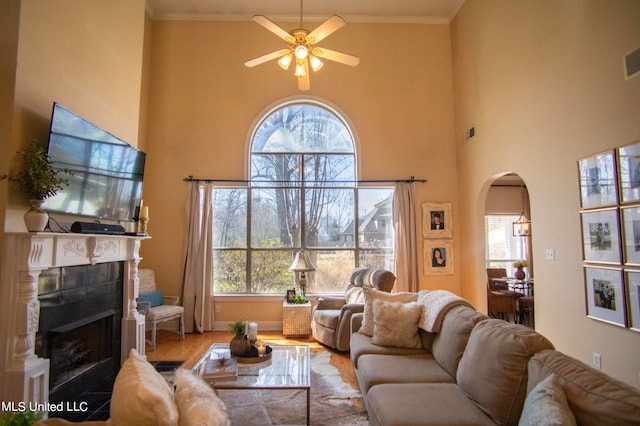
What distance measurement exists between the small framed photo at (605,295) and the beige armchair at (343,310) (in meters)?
1.92

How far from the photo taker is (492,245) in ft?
25.4

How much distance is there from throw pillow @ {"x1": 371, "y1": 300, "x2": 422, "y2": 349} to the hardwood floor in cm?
67

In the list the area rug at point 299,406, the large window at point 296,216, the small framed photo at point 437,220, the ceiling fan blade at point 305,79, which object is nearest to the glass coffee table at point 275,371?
the area rug at point 299,406

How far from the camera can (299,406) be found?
2768 mm

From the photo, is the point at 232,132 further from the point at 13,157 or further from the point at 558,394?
the point at 558,394

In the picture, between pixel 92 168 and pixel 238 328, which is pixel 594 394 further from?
pixel 92 168

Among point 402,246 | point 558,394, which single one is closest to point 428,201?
point 402,246

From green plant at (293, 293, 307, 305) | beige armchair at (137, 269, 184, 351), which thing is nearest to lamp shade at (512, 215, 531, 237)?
green plant at (293, 293, 307, 305)

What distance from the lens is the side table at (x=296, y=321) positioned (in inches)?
187

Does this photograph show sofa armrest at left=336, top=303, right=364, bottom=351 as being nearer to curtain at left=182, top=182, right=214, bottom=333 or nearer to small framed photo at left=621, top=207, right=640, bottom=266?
curtain at left=182, top=182, right=214, bottom=333

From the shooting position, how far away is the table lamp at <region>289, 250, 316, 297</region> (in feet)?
15.9

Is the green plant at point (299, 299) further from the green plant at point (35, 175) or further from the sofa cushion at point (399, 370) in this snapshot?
the green plant at point (35, 175)

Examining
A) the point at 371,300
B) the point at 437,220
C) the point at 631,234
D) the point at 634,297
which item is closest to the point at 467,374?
the point at 371,300

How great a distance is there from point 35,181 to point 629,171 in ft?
14.4
